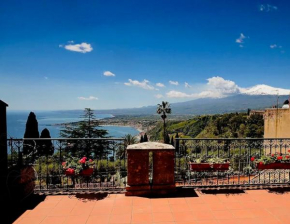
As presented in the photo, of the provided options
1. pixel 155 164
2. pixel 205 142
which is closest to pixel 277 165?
pixel 205 142

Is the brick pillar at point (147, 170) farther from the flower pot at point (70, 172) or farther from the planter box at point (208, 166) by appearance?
the flower pot at point (70, 172)

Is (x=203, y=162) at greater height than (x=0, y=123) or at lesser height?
lesser

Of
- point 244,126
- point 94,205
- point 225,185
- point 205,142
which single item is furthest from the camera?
point 244,126

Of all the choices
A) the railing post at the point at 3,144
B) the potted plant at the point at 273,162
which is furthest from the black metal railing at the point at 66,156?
the potted plant at the point at 273,162

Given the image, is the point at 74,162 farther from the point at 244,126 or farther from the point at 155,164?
the point at 244,126

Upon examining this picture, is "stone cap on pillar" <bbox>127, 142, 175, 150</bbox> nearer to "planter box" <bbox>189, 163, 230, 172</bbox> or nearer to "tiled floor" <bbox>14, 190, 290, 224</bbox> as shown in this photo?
"planter box" <bbox>189, 163, 230, 172</bbox>

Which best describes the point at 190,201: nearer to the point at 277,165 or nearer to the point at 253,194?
the point at 253,194

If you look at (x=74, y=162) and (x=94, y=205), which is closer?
(x=94, y=205)

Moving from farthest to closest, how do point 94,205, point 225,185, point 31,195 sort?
1. point 225,185
2. point 31,195
3. point 94,205

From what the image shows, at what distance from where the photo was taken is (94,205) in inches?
160

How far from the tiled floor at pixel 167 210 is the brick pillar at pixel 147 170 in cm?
24

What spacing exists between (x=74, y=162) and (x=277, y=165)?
4.32 m

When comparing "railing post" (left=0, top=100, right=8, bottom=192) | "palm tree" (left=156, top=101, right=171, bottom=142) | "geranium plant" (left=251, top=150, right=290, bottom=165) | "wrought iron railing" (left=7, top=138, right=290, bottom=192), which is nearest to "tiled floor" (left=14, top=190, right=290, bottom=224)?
"wrought iron railing" (left=7, top=138, right=290, bottom=192)

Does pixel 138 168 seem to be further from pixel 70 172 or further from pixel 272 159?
pixel 272 159
